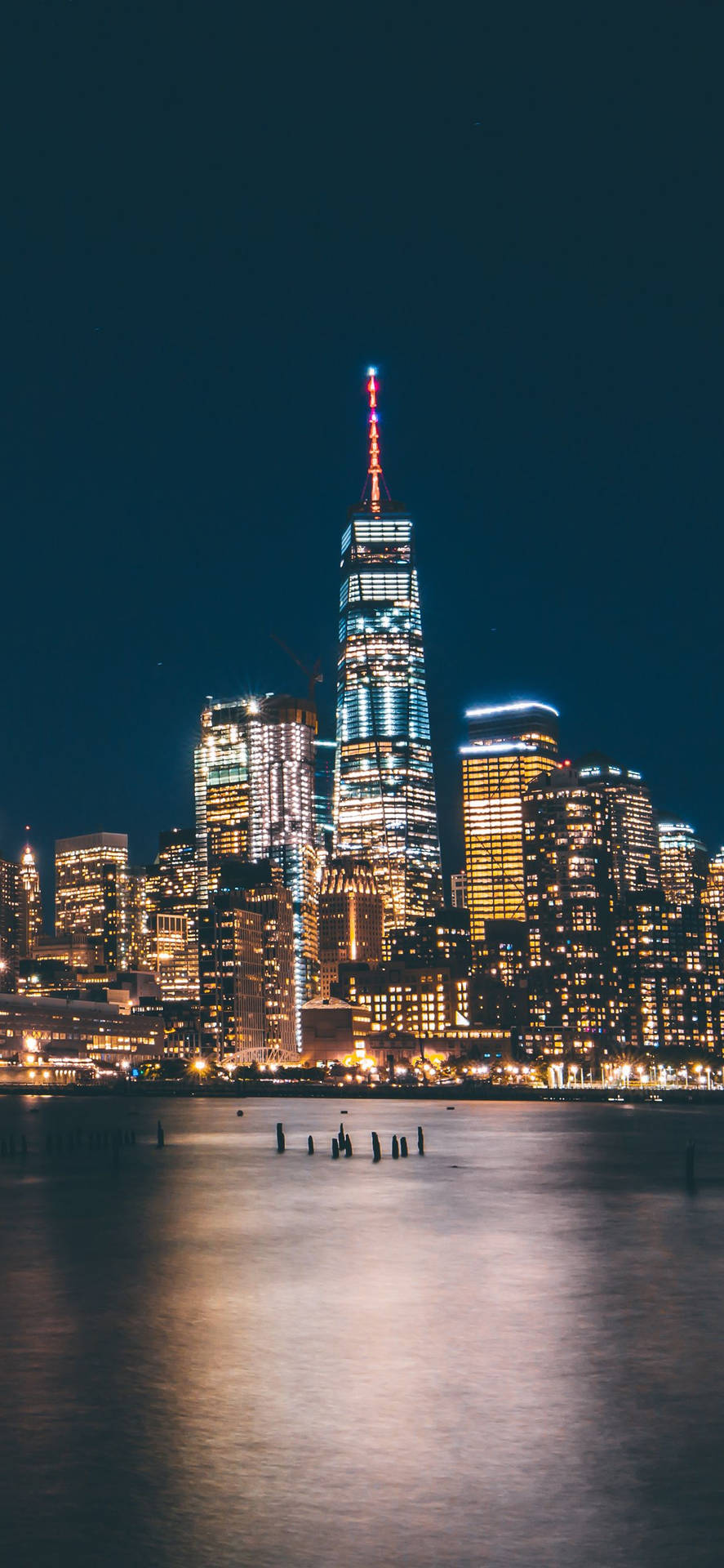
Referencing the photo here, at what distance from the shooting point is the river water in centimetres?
2725

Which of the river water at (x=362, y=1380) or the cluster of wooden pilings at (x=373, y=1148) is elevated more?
the river water at (x=362, y=1380)

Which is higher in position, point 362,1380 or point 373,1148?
point 362,1380

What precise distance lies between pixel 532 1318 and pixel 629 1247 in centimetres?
1871

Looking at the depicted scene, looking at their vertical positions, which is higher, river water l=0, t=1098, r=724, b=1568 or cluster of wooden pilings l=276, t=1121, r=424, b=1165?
river water l=0, t=1098, r=724, b=1568

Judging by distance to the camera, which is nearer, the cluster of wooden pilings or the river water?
the river water

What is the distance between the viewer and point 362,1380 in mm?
39594

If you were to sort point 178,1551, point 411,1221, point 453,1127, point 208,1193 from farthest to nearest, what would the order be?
point 453,1127
point 208,1193
point 411,1221
point 178,1551

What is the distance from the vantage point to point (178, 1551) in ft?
85.6

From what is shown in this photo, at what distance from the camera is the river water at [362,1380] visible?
27250mm

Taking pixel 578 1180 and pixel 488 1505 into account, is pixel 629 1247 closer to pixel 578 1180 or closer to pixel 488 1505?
pixel 578 1180

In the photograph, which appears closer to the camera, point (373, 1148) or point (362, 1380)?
point (362, 1380)

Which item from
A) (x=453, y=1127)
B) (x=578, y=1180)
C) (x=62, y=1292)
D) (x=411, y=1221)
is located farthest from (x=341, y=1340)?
(x=453, y=1127)

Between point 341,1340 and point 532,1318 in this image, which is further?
point 532,1318

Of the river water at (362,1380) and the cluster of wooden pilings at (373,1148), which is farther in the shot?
the cluster of wooden pilings at (373,1148)
